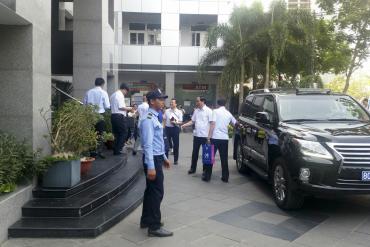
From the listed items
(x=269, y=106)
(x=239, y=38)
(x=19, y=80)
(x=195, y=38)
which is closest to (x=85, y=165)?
(x=19, y=80)

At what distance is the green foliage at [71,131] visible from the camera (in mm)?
6434

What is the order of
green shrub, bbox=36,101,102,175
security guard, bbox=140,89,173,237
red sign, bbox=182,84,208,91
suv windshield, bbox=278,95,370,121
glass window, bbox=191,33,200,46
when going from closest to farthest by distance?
1. security guard, bbox=140,89,173,237
2. green shrub, bbox=36,101,102,175
3. suv windshield, bbox=278,95,370,121
4. glass window, bbox=191,33,200,46
5. red sign, bbox=182,84,208,91

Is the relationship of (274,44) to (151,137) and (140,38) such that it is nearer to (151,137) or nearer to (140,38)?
(140,38)

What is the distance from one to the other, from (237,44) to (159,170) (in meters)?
16.9

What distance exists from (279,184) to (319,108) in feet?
5.62

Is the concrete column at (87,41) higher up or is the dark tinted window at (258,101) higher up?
the concrete column at (87,41)

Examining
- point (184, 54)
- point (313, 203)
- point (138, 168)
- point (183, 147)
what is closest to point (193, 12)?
point (184, 54)

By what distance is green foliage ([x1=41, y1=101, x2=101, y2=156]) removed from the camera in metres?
6.43

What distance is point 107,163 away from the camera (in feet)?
27.2

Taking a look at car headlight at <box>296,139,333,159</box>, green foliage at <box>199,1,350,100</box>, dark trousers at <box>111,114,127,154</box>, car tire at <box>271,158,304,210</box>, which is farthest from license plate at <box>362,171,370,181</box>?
green foliage at <box>199,1,350,100</box>

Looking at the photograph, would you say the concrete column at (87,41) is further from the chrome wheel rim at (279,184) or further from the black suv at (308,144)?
the chrome wheel rim at (279,184)

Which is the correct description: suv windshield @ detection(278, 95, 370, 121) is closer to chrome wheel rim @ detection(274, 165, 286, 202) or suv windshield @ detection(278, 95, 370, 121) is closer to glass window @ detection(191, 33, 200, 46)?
chrome wheel rim @ detection(274, 165, 286, 202)

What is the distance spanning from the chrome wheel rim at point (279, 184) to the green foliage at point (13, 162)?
3.86 m

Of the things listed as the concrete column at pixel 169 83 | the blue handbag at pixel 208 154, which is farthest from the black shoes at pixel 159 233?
the concrete column at pixel 169 83
